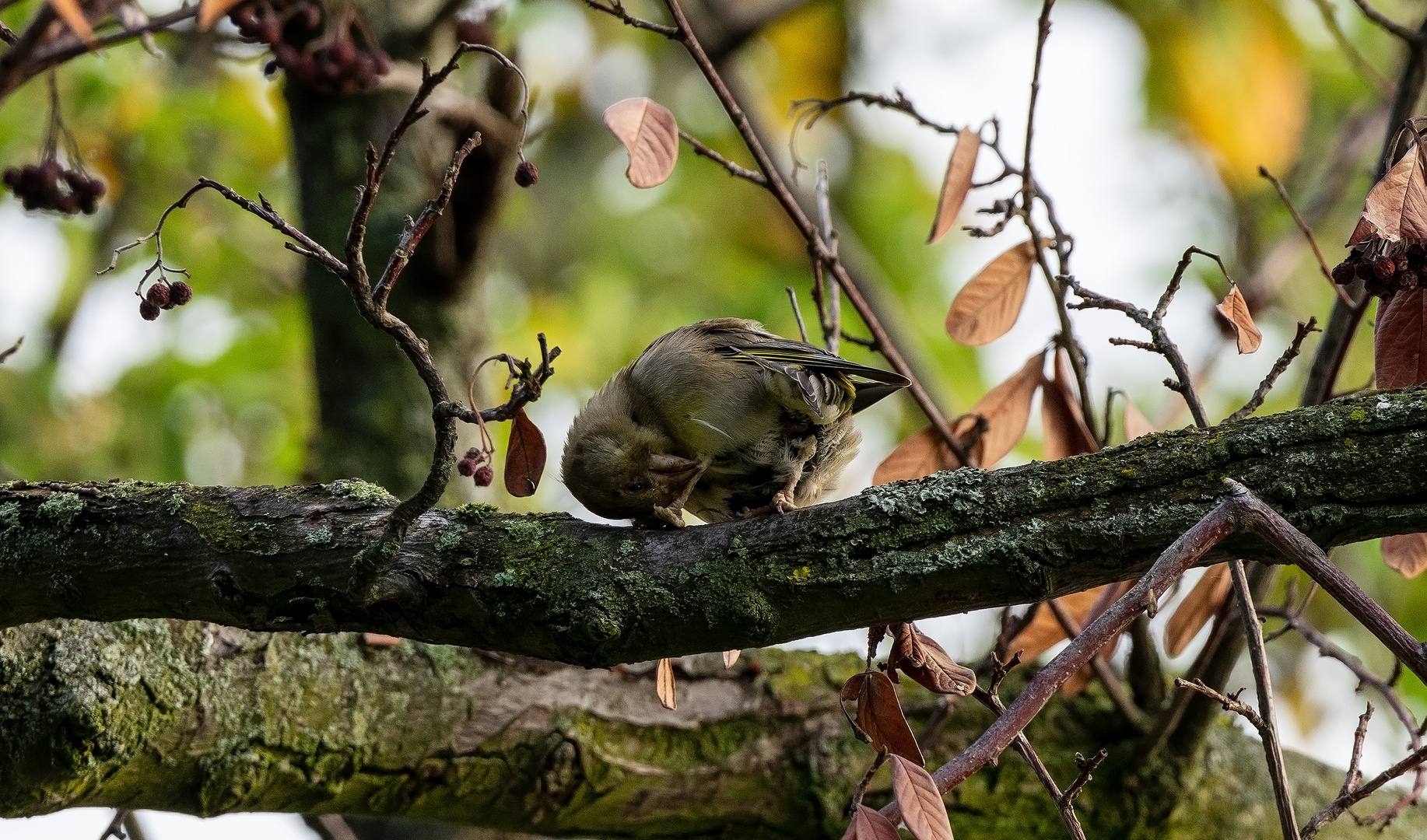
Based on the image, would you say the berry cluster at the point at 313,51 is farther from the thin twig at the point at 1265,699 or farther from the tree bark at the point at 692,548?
the thin twig at the point at 1265,699

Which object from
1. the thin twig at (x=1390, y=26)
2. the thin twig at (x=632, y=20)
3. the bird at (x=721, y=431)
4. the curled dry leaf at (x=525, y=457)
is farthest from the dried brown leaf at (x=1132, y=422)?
the curled dry leaf at (x=525, y=457)

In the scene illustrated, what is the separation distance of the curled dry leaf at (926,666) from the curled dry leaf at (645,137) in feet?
3.58

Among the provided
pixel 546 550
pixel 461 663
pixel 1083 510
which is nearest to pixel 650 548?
pixel 546 550

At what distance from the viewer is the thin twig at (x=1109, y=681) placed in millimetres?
3295

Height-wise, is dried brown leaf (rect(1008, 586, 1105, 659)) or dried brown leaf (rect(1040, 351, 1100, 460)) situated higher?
dried brown leaf (rect(1040, 351, 1100, 460))

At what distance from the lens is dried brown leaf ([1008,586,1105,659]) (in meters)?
3.42

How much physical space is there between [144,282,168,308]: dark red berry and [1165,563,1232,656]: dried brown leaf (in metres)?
2.62

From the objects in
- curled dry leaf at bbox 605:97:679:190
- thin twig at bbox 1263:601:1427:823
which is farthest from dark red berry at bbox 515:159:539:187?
thin twig at bbox 1263:601:1427:823

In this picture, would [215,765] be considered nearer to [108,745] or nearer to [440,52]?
[108,745]

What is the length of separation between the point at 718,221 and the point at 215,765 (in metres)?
7.56

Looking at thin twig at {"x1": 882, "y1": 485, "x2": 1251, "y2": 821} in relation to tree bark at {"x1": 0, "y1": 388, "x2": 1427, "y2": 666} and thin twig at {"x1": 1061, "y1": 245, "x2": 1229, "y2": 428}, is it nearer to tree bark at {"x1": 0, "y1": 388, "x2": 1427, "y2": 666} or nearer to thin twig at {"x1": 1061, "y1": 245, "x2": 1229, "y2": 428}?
tree bark at {"x1": 0, "y1": 388, "x2": 1427, "y2": 666}

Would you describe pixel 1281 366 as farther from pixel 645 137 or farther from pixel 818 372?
pixel 645 137

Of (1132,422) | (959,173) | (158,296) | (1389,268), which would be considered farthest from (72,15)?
(1132,422)

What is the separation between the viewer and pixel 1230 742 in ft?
12.0
